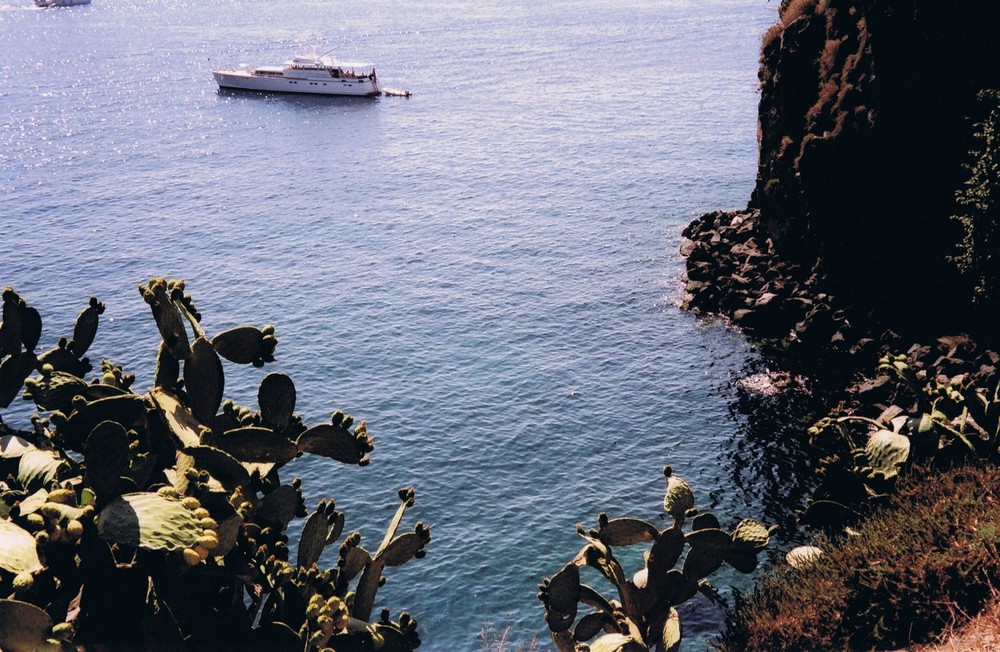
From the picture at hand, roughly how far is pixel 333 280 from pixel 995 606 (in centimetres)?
4962

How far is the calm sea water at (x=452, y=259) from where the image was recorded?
1356 inches

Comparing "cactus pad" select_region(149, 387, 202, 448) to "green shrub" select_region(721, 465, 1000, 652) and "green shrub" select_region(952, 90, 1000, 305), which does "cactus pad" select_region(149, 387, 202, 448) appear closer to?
"green shrub" select_region(721, 465, 1000, 652)

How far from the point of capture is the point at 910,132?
42344 mm

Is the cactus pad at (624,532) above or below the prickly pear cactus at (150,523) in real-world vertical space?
below

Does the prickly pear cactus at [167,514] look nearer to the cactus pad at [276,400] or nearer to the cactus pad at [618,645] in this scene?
the cactus pad at [276,400]

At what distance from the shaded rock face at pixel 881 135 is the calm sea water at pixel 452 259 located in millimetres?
8200

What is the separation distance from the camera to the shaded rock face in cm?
4034

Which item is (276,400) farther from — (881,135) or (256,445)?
(881,135)

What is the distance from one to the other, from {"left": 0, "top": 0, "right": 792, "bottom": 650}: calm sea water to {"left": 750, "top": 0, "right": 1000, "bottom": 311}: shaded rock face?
26.9ft

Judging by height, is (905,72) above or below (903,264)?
above

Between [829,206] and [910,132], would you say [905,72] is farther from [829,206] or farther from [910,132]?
[829,206]

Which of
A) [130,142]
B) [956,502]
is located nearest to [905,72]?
[956,502]

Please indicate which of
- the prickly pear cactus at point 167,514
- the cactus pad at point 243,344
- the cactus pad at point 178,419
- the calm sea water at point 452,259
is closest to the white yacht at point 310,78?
the calm sea water at point 452,259

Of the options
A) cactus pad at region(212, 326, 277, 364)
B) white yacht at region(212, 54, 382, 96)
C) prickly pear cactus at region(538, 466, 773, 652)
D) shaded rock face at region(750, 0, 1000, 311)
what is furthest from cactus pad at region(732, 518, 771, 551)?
white yacht at region(212, 54, 382, 96)
